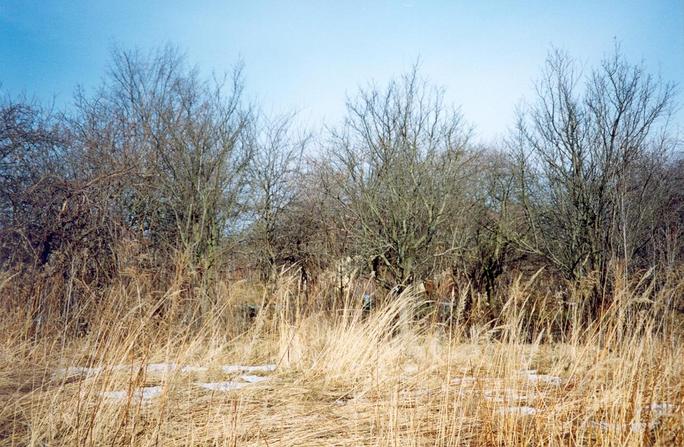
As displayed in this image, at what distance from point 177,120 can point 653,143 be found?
30.6 feet

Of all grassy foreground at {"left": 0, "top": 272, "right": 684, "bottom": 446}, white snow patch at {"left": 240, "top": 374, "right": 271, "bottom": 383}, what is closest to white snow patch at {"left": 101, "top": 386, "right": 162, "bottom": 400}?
grassy foreground at {"left": 0, "top": 272, "right": 684, "bottom": 446}

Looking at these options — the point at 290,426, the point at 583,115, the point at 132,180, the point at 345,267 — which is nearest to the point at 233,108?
the point at 132,180

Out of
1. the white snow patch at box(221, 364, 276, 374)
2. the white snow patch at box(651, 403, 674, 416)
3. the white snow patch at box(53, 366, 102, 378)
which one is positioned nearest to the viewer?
the white snow patch at box(651, 403, 674, 416)

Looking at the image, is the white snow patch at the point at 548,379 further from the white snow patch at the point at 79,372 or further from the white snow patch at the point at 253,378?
the white snow patch at the point at 79,372

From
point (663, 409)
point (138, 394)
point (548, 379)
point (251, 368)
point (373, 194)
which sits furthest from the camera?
point (373, 194)

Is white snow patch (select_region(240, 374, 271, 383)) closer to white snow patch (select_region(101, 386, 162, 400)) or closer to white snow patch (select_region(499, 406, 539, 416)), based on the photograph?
white snow patch (select_region(101, 386, 162, 400))

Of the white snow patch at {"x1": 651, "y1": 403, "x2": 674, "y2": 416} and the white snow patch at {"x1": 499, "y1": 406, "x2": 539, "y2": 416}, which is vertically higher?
the white snow patch at {"x1": 651, "y1": 403, "x2": 674, "y2": 416}

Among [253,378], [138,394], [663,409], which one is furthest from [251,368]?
[663,409]

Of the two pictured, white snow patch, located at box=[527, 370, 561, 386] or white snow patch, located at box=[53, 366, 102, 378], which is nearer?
white snow patch, located at box=[53, 366, 102, 378]

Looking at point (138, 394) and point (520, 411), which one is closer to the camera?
point (520, 411)

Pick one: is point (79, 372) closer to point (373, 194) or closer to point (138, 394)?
point (138, 394)

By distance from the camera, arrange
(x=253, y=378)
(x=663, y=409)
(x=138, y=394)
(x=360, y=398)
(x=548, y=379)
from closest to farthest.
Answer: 1. (x=663, y=409)
2. (x=548, y=379)
3. (x=138, y=394)
4. (x=360, y=398)
5. (x=253, y=378)

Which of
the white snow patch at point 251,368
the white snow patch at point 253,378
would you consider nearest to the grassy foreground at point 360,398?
the white snow patch at point 253,378

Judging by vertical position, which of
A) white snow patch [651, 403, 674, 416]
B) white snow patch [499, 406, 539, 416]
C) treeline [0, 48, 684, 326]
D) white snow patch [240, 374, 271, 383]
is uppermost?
treeline [0, 48, 684, 326]
